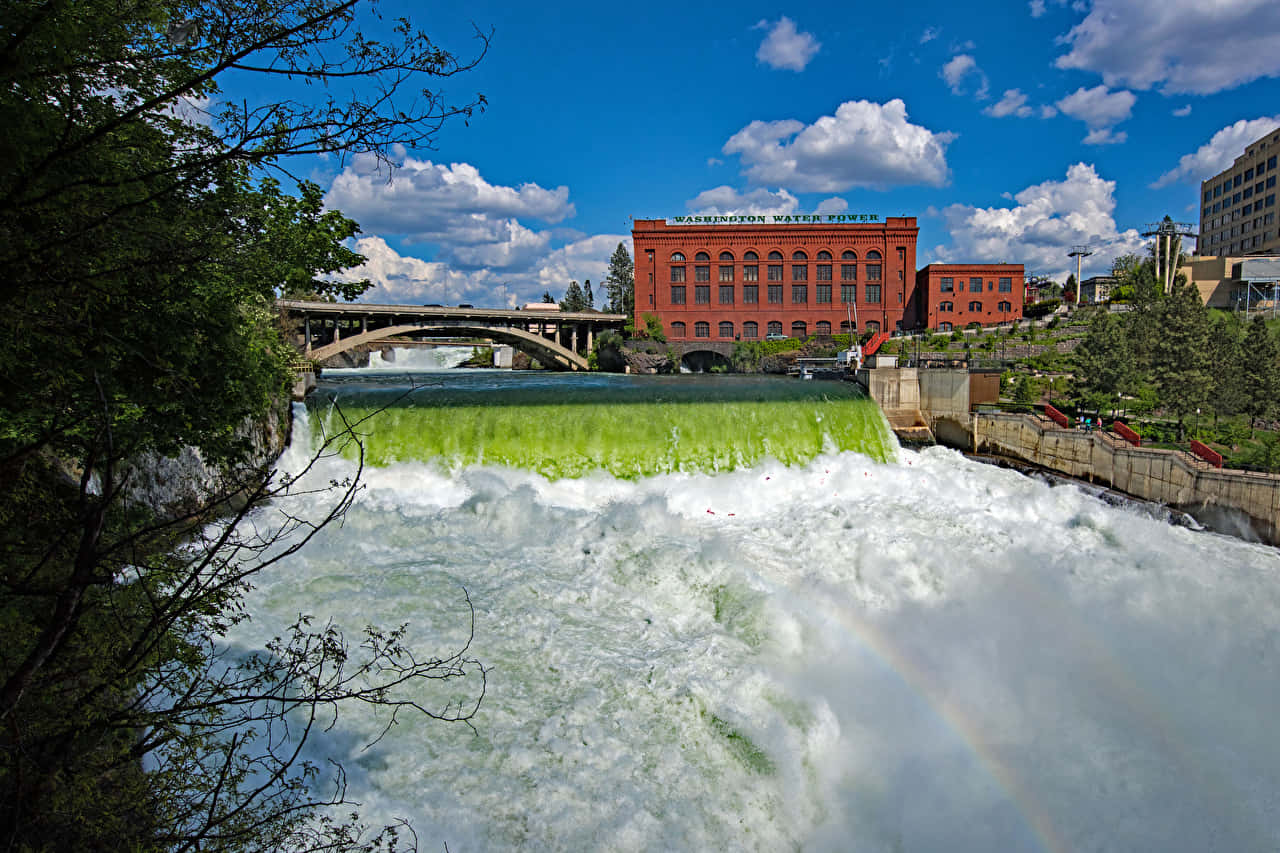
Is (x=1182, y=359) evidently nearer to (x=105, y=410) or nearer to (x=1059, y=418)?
(x=1059, y=418)

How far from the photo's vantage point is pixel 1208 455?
619 inches

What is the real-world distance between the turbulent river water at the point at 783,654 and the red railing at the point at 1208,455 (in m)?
2.42

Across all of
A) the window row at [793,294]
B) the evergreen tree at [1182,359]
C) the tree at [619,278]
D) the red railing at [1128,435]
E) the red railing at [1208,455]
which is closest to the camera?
the red railing at [1208,455]

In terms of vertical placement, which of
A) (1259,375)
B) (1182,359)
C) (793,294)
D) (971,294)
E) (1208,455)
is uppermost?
(793,294)

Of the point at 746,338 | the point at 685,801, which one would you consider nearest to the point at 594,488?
the point at 685,801

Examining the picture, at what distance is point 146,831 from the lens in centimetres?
240

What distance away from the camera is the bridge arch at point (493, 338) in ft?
120

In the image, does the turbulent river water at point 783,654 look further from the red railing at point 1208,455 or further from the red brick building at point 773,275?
the red brick building at point 773,275

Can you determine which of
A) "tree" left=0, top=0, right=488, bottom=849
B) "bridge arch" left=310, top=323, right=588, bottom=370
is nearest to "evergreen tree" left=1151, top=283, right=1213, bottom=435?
"tree" left=0, top=0, right=488, bottom=849

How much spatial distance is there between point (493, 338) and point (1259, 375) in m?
39.6

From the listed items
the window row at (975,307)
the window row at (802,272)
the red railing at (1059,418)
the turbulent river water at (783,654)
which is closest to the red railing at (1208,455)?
the turbulent river water at (783,654)

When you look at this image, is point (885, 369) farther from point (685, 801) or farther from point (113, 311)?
point (113, 311)

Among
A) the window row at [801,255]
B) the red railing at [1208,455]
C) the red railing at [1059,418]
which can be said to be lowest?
the red railing at [1208,455]

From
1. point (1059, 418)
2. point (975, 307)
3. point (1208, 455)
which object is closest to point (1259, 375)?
point (1059, 418)
